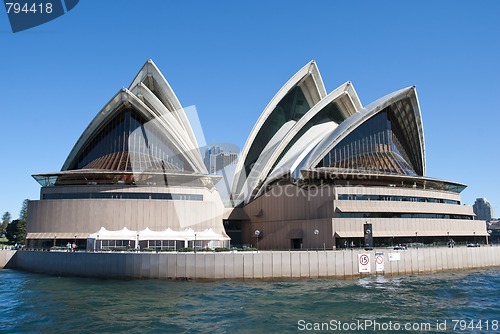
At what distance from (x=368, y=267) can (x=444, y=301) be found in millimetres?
10348

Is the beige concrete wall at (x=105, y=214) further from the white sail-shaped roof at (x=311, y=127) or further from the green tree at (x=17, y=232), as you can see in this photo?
the green tree at (x=17, y=232)

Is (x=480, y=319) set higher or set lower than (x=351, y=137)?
lower

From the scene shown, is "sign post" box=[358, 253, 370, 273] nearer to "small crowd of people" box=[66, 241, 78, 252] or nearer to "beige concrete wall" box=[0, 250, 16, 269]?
"small crowd of people" box=[66, 241, 78, 252]

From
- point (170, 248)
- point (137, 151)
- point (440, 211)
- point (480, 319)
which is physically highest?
point (137, 151)

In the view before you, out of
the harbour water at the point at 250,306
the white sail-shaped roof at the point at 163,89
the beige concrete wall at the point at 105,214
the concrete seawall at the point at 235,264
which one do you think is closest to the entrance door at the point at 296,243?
the concrete seawall at the point at 235,264

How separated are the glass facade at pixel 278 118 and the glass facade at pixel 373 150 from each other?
13037 millimetres

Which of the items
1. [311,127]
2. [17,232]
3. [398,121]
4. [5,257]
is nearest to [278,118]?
[311,127]

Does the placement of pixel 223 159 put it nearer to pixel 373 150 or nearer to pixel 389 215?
pixel 373 150

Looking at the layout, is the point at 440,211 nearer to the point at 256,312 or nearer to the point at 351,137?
the point at 351,137

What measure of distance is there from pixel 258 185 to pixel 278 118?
11356 millimetres

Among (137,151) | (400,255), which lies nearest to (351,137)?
(400,255)

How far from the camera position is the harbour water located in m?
18.3

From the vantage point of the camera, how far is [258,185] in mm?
53094

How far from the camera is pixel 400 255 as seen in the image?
1385 inches
